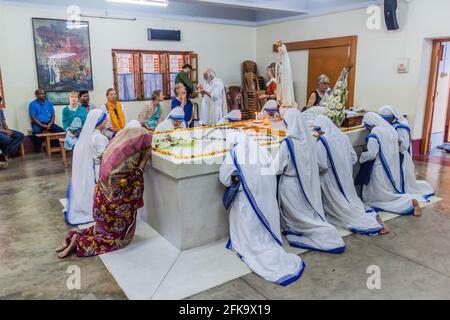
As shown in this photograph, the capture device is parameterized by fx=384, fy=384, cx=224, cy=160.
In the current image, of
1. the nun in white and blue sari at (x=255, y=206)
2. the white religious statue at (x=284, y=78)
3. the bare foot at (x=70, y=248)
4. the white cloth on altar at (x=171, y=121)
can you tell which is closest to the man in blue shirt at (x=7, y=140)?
the white cloth on altar at (x=171, y=121)

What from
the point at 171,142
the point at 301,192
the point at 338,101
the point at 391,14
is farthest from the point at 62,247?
the point at 391,14

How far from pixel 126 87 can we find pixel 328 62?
13.8 feet

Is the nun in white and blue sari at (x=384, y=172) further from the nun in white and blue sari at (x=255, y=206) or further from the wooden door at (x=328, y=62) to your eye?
the wooden door at (x=328, y=62)

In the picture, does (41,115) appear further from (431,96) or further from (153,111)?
(431,96)

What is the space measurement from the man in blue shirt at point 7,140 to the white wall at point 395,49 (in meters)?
6.08

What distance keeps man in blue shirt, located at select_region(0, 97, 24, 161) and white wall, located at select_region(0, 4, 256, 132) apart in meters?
0.41

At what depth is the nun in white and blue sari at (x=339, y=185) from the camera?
11.9ft

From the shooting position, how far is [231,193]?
2.99 m

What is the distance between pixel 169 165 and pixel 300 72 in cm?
629

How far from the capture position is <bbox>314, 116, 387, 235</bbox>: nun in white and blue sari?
142 inches

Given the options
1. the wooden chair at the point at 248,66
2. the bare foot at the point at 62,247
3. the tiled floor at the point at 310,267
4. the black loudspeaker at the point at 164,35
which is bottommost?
the tiled floor at the point at 310,267

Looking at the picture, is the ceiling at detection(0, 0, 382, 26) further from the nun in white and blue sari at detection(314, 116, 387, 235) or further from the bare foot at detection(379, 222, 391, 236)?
the bare foot at detection(379, 222, 391, 236)

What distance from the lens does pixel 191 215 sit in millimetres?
3152

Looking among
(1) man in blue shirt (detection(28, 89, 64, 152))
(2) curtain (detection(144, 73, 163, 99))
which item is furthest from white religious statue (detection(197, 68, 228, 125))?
(1) man in blue shirt (detection(28, 89, 64, 152))
